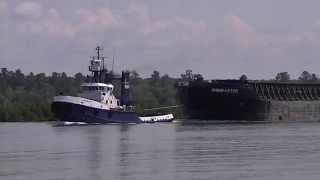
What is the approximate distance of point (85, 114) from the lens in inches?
3831

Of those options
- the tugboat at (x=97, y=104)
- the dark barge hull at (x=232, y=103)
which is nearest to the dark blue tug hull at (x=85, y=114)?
the tugboat at (x=97, y=104)

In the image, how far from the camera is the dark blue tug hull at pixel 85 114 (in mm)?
96750

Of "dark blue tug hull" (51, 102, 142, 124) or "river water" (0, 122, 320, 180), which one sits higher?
"dark blue tug hull" (51, 102, 142, 124)

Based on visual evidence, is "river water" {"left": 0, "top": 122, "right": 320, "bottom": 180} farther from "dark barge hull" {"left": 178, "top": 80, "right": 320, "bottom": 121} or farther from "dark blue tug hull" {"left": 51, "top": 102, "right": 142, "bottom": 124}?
"dark barge hull" {"left": 178, "top": 80, "right": 320, "bottom": 121}

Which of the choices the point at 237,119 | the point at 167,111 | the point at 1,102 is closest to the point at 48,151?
the point at 237,119

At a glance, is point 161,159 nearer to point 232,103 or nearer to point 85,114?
point 85,114

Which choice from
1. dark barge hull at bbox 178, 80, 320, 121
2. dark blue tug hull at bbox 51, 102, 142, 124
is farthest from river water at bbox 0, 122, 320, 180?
dark barge hull at bbox 178, 80, 320, 121

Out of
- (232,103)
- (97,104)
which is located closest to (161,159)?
(97,104)

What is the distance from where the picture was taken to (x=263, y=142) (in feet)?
199

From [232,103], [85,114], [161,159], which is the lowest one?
[161,159]

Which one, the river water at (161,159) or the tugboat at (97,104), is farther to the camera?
the tugboat at (97,104)

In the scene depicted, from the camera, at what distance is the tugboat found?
96.9 meters

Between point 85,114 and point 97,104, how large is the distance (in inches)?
64.1

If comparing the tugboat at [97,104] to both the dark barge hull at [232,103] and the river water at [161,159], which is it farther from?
the river water at [161,159]
